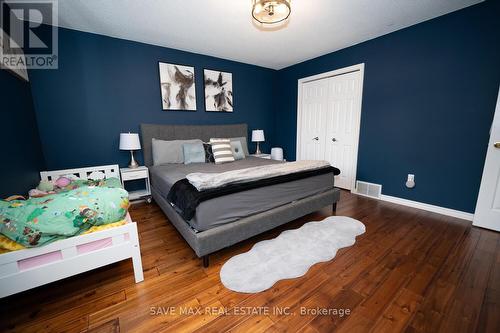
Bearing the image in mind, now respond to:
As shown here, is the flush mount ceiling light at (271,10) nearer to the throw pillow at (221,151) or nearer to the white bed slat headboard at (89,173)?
the throw pillow at (221,151)

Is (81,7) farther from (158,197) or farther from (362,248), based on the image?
(362,248)

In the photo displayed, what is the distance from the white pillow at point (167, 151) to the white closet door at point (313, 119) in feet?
8.70

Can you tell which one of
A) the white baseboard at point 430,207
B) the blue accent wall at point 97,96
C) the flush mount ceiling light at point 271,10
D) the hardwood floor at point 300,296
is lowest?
the hardwood floor at point 300,296

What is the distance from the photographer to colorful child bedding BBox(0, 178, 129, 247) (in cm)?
121

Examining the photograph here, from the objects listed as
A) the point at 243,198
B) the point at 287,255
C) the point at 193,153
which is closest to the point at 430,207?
the point at 287,255

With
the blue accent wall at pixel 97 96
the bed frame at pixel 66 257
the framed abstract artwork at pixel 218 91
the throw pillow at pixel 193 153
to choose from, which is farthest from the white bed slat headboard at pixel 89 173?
the framed abstract artwork at pixel 218 91

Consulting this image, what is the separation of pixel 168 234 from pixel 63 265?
1.04 m

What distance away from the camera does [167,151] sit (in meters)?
3.25

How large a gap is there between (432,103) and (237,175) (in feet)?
9.45

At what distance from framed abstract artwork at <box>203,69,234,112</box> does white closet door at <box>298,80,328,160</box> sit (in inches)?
63.5

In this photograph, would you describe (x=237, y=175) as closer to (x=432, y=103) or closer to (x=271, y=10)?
(x=271, y=10)

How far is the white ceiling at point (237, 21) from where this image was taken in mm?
2268

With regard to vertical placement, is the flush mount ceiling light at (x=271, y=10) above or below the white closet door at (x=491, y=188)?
above

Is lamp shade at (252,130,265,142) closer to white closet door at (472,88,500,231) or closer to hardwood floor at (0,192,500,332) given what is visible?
hardwood floor at (0,192,500,332)
